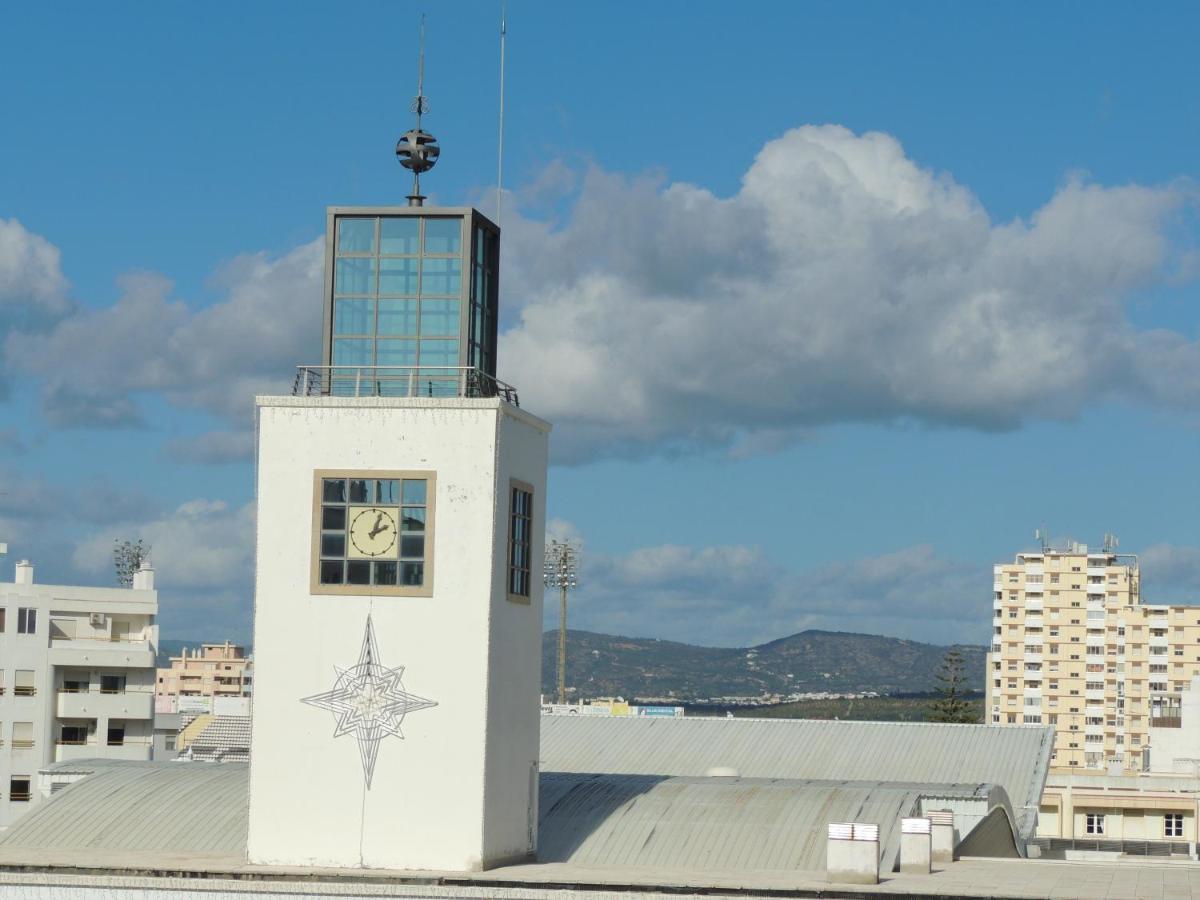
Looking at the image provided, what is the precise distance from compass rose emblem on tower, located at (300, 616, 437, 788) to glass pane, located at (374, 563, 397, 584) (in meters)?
0.81

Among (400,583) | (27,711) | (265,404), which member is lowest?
(27,711)

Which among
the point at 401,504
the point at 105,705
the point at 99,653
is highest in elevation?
the point at 401,504

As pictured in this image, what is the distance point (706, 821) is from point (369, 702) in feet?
28.8

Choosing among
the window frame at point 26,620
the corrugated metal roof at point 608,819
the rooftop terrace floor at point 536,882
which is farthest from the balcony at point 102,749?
the rooftop terrace floor at point 536,882

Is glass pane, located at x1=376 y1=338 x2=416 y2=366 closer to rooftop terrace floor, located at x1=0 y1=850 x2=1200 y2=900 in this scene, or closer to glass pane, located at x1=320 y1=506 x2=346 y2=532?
glass pane, located at x1=320 y1=506 x2=346 y2=532

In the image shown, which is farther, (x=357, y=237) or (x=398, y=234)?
(x=357, y=237)

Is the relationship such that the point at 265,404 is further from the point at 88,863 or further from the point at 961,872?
the point at 961,872

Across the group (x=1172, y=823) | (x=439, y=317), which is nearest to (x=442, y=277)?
→ (x=439, y=317)

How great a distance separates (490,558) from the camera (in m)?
38.4

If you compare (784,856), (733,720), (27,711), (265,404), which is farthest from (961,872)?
(27,711)

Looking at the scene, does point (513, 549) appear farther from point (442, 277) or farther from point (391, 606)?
A: point (442, 277)

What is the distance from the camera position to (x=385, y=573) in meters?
38.8

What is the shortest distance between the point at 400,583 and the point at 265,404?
4.56 meters

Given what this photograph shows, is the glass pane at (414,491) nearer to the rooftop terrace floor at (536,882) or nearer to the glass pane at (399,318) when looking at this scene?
the glass pane at (399,318)
